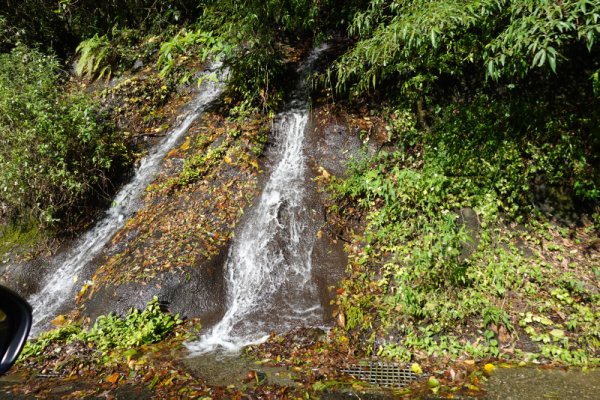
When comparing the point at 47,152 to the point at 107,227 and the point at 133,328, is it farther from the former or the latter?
the point at 133,328

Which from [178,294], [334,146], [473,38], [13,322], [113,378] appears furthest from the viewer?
[334,146]

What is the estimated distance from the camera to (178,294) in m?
6.60

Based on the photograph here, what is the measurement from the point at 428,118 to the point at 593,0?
139 inches

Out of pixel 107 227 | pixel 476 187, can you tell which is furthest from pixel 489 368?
pixel 107 227

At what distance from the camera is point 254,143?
8.72m

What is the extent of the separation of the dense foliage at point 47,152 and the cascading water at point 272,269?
13.2 ft

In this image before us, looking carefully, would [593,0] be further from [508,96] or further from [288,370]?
[288,370]

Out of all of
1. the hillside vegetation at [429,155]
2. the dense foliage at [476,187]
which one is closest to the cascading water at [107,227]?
the hillside vegetation at [429,155]

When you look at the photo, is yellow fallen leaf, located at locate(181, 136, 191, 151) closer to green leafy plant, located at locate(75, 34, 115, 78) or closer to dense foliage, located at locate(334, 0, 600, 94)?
dense foliage, located at locate(334, 0, 600, 94)

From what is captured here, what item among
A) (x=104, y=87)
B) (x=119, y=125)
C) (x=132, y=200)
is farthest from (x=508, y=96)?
(x=104, y=87)

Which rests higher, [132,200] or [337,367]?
[132,200]

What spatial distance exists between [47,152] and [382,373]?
8.03m

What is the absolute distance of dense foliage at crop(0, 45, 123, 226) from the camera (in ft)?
28.3

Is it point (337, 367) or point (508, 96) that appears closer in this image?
point (337, 367)
